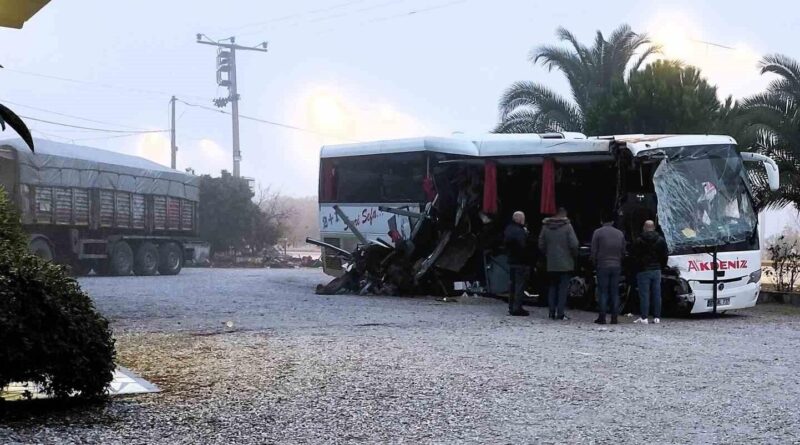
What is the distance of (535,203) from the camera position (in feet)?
54.0

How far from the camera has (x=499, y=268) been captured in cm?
1634

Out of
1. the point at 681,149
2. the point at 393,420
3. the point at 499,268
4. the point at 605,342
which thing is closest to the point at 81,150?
the point at 499,268

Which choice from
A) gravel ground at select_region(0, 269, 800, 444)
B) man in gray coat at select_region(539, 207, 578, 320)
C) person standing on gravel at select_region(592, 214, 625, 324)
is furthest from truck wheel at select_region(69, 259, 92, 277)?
person standing on gravel at select_region(592, 214, 625, 324)

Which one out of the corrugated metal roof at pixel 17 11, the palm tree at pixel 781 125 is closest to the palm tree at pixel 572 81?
the palm tree at pixel 781 125

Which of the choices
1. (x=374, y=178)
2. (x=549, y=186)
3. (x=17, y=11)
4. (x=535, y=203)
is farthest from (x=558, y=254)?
(x=17, y=11)

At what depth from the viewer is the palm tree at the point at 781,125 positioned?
18.0 m

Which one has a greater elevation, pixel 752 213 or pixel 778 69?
pixel 778 69

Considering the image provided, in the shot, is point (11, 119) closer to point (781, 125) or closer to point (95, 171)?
point (781, 125)

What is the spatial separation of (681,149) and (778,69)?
6.42 m

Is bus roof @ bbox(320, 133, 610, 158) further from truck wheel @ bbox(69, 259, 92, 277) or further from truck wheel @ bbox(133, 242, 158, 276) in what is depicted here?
truck wheel @ bbox(133, 242, 158, 276)

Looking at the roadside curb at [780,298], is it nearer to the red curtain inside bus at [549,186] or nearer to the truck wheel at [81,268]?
the red curtain inside bus at [549,186]

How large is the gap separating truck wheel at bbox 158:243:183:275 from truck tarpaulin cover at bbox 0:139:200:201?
1699 mm

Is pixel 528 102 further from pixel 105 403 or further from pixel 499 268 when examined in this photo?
pixel 105 403

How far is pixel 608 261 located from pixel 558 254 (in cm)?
74
